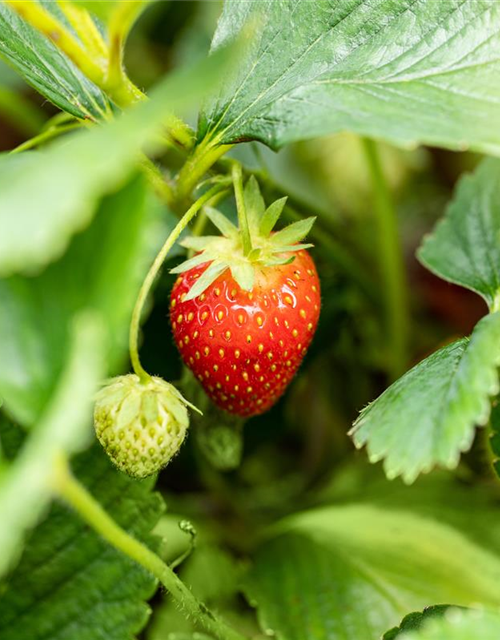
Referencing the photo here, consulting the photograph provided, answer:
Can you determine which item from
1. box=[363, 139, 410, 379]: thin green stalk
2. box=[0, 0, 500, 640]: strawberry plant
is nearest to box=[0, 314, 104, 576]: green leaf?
box=[0, 0, 500, 640]: strawberry plant

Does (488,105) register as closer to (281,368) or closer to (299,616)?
(281,368)

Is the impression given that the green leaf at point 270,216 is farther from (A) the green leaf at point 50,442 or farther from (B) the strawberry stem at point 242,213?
(A) the green leaf at point 50,442

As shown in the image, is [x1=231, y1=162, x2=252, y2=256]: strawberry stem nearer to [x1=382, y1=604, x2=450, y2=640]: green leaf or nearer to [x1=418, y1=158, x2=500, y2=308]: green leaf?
[x1=418, y1=158, x2=500, y2=308]: green leaf

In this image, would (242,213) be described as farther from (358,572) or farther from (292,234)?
(358,572)

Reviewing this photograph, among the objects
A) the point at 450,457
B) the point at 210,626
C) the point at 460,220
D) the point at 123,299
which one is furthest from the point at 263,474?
the point at 123,299

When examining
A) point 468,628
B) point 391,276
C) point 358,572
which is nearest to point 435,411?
point 468,628
